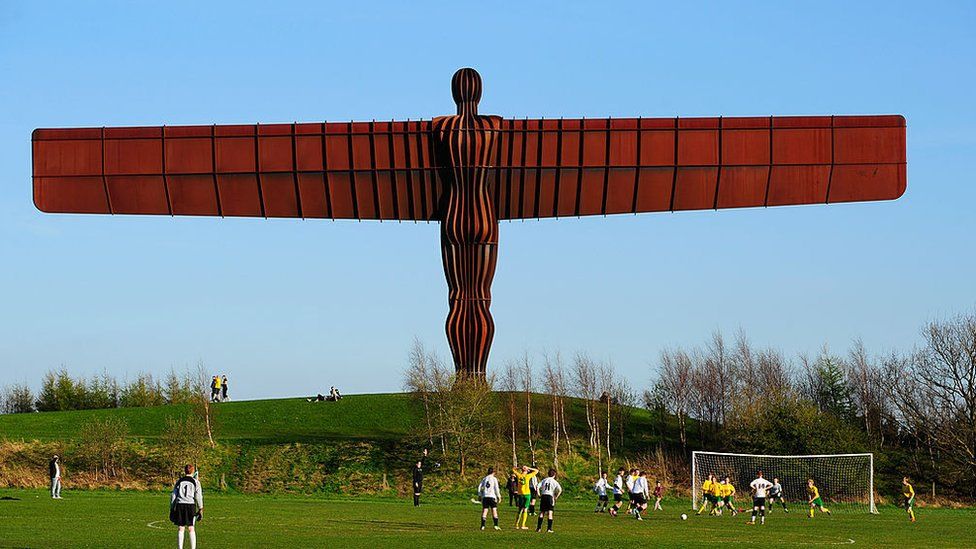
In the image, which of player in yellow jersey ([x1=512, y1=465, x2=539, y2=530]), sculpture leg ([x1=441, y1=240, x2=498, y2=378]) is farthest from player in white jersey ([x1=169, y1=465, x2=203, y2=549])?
sculpture leg ([x1=441, y1=240, x2=498, y2=378])

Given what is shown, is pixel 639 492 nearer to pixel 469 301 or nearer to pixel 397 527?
pixel 397 527

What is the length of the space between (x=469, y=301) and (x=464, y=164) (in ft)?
17.1

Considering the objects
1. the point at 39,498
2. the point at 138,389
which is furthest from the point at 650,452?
the point at 138,389

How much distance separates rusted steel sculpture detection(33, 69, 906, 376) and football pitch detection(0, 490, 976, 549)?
9.81 meters

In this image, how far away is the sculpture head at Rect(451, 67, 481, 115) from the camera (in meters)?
47.6

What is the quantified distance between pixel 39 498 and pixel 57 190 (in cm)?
1157

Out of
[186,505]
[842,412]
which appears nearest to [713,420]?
[842,412]

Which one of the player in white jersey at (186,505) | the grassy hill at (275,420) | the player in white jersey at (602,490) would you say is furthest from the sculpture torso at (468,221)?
the player in white jersey at (186,505)

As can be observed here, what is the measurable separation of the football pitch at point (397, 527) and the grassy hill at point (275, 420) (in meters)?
17.7

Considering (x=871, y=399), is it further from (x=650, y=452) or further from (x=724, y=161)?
(x=724, y=161)

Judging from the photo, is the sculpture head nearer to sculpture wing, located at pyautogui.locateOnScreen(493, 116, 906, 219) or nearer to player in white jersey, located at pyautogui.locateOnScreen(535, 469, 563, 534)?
sculpture wing, located at pyautogui.locateOnScreen(493, 116, 906, 219)

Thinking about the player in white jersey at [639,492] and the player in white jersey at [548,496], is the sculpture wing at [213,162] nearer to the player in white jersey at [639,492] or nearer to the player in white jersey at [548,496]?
the player in white jersey at [639,492]

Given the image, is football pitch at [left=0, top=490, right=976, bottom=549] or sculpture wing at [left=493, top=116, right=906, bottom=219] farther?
sculpture wing at [left=493, top=116, right=906, bottom=219]

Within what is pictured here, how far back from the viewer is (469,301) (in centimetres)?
4800
